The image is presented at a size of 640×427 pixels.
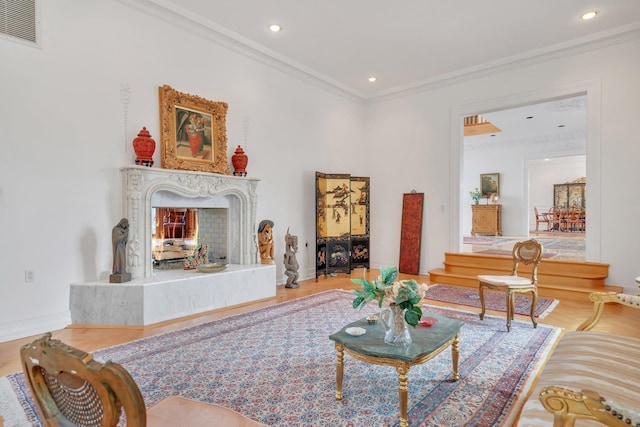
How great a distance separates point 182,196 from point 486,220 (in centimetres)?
1020

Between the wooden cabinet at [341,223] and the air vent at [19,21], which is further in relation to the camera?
the wooden cabinet at [341,223]

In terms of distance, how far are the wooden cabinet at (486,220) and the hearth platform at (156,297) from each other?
31.4ft

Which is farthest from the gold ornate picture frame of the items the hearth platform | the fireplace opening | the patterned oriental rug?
the patterned oriental rug

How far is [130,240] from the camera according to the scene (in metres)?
4.11

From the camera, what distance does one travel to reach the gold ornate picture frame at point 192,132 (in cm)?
457

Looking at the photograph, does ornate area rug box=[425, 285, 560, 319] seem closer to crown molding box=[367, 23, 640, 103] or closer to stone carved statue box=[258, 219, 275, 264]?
stone carved statue box=[258, 219, 275, 264]

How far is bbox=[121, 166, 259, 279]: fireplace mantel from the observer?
163 inches

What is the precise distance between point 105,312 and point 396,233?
17.8 ft

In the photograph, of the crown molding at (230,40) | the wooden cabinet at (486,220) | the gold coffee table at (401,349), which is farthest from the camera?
the wooden cabinet at (486,220)

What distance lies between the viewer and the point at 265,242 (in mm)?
5500

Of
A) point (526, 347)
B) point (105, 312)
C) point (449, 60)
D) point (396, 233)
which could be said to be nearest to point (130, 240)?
point (105, 312)

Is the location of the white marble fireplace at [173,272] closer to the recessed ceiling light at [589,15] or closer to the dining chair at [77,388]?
the dining chair at [77,388]

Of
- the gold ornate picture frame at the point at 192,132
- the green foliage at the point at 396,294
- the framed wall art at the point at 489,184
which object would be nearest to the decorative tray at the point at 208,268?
the gold ornate picture frame at the point at 192,132

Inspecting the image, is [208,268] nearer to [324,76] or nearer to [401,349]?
[401,349]
